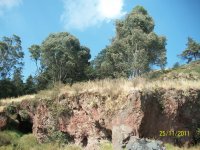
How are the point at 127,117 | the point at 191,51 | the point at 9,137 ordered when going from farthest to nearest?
the point at 191,51 → the point at 9,137 → the point at 127,117

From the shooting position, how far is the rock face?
16328mm

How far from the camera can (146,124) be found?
1680cm

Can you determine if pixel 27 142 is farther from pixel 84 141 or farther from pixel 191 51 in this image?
pixel 191 51

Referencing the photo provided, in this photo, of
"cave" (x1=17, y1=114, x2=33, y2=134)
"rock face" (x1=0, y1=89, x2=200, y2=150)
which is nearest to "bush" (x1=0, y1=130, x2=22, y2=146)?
"cave" (x1=17, y1=114, x2=33, y2=134)

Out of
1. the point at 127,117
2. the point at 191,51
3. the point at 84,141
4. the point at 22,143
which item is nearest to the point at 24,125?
the point at 22,143

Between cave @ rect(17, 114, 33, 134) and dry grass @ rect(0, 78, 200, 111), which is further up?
dry grass @ rect(0, 78, 200, 111)

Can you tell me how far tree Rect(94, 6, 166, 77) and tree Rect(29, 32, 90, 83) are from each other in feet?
14.0

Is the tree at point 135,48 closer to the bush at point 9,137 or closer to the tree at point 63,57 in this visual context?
the tree at point 63,57

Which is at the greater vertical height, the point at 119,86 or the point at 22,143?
the point at 119,86

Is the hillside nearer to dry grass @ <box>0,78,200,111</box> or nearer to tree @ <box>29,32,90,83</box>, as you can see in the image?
tree @ <box>29,32,90,83</box>

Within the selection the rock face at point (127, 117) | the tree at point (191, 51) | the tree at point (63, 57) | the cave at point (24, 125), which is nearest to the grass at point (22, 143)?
the rock face at point (127, 117)

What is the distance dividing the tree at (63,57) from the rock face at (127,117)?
3071 cm

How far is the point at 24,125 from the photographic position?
24969 millimetres

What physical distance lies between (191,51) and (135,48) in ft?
93.3
